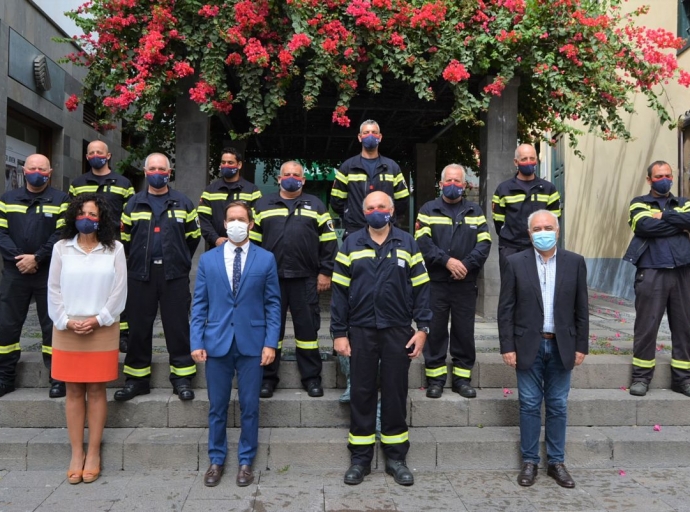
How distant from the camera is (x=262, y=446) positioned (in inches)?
188

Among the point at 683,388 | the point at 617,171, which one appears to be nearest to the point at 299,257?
the point at 683,388

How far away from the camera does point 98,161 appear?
590cm

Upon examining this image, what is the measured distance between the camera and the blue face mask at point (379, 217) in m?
4.46

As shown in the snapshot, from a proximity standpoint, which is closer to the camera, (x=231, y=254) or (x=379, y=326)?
(x=379, y=326)

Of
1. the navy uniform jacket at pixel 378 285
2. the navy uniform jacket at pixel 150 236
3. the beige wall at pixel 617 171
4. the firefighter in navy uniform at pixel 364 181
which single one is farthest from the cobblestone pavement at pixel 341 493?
the beige wall at pixel 617 171

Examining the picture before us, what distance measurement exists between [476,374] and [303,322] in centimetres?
173

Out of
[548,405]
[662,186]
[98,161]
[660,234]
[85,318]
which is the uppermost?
[98,161]

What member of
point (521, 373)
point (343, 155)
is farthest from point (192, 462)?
point (343, 155)

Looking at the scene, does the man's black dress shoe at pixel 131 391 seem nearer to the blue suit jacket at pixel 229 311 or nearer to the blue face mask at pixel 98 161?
the blue suit jacket at pixel 229 311

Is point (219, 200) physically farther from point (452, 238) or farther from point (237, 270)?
point (452, 238)

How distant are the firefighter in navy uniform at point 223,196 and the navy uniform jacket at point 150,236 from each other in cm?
49

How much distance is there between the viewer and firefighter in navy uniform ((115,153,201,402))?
206 inches

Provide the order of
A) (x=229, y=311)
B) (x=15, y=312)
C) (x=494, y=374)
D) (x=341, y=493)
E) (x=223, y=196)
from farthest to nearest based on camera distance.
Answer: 1. (x=223, y=196)
2. (x=494, y=374)
3. (x=15, y=312)
4. (x=229, y=311)
5. (x=341, y=493)

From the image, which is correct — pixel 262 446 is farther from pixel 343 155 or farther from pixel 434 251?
pixel 343 155
